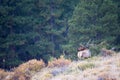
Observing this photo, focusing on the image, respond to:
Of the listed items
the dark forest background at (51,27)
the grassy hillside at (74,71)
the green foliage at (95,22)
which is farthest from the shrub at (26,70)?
the green foliage at (95,22)

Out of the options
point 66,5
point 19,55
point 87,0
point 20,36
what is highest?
point 87,0

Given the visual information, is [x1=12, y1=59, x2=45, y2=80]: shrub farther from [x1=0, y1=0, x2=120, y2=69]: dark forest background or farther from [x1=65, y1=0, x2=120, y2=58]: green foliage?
[x1=65, y1=0, x2=120, y2=58]: green foliage

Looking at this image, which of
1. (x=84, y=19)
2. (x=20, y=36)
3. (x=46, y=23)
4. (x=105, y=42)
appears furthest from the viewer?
(x=46, y=23)

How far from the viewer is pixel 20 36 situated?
25.6 m

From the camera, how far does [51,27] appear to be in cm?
2692

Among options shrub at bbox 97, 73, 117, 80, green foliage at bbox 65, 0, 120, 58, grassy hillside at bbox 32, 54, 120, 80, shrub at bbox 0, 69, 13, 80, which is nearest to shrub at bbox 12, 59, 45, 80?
shrub at bbox 0, 69, 13, 80

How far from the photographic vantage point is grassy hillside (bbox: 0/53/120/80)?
33.0 ft

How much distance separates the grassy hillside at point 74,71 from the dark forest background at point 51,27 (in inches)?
327

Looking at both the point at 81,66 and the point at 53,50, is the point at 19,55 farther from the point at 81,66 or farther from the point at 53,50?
the point at 81,66

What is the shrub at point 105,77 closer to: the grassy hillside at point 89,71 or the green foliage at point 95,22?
the grassy hillside at point 89,71

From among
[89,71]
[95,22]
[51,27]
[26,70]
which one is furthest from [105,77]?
[51,27]

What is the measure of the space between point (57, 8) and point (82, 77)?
18099 millimetres

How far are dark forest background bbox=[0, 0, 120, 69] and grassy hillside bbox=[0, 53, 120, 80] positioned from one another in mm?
8310

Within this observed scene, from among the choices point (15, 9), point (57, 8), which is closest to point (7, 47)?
point (15, 9)
